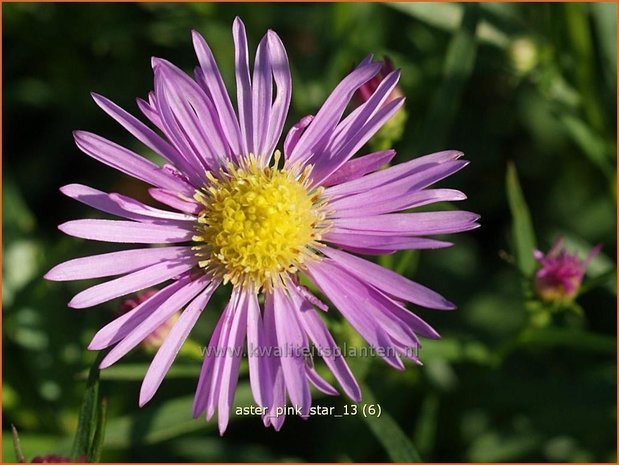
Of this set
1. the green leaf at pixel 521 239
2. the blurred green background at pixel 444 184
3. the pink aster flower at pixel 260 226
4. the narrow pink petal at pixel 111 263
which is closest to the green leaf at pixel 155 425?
the blurred green background at pixel 444 184

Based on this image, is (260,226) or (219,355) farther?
(260,226)

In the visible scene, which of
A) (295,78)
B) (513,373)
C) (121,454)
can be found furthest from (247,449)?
(295,78)

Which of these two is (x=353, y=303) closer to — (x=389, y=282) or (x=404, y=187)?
(x=389, y=282)

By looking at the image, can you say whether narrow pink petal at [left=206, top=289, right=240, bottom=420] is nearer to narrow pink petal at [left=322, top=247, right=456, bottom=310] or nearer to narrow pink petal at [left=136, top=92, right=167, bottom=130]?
narrow pink petal at [left=322, top=247, right=456, bottom=310]

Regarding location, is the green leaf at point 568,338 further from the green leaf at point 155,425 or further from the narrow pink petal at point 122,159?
the narrow pink petal at point 122,159

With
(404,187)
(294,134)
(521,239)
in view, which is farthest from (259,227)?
(521,239)

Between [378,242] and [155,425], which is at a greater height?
[378,242]
